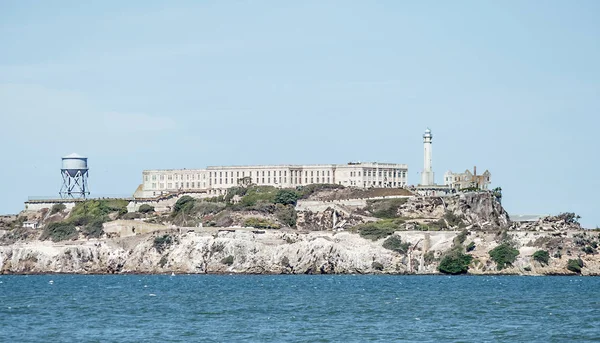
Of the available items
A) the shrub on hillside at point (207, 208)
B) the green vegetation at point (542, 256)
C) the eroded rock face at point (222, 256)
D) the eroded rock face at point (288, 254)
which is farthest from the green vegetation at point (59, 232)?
the green vegetation at point (542, 256)

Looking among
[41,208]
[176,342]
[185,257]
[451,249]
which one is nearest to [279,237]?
[185,257]

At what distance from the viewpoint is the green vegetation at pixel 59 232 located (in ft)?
475

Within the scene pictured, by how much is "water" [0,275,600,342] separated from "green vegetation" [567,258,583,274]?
12481 mm

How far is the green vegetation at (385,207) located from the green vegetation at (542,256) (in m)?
28.9

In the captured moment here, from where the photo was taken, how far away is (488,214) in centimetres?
15125

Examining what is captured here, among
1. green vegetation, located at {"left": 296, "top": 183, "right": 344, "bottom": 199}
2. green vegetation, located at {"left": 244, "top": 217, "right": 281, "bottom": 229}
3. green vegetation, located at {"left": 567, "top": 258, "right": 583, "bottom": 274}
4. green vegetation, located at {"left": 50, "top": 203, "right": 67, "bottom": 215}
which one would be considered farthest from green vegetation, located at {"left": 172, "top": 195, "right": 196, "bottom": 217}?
green vegetation, located at {"left": 567, "top": 258, "right": 583, "bottom": 274}

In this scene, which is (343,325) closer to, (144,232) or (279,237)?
(279,237)

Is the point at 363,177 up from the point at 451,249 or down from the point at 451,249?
up

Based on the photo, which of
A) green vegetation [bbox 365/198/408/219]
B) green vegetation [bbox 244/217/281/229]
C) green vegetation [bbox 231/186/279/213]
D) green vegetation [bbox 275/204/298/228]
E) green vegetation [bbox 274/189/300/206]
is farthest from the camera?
green vegetation [bbox 274/189/300/206]

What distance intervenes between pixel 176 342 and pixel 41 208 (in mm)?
119433

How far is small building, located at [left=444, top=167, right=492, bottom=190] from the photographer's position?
163m

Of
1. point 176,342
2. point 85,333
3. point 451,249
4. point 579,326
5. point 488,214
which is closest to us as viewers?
point 176,342

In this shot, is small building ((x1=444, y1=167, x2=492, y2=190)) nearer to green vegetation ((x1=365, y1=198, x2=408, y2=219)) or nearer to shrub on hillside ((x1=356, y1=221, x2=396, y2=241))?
green vegetation ((x1=365, y1=198, x2=408, y2=219))

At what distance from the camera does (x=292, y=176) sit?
6816 inches
